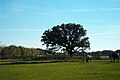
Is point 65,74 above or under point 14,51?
under

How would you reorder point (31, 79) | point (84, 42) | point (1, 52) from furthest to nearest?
point (1, 52), point (84, 42), point (31, 79)

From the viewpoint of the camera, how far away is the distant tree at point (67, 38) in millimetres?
106519

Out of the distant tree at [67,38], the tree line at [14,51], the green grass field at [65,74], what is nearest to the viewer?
the green grass field at [65,74]

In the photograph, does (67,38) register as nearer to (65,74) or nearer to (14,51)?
(14,51)

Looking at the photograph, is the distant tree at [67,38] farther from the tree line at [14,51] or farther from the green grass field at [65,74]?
the green grass field at [65,74]

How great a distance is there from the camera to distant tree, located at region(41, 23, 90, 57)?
349 ft

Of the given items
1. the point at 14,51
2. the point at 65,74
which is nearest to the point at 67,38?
the point at 14,51

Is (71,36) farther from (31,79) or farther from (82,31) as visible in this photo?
(31,79)

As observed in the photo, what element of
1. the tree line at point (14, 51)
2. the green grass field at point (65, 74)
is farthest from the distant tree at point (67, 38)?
the green grass field at point (65, 74)

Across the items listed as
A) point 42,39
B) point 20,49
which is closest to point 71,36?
point 42,39

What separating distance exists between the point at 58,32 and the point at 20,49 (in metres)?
53.7

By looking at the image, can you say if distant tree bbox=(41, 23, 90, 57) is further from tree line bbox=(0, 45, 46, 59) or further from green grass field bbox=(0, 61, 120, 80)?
green grass field bbox=(0, 61, 120, 80)

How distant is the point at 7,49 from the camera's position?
14512 centimetres

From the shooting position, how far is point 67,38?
108 meters
